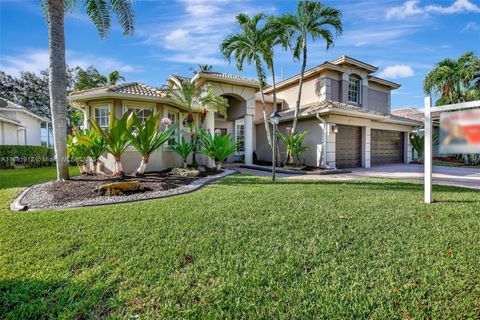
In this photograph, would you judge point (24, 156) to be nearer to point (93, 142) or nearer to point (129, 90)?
point (129, 90)

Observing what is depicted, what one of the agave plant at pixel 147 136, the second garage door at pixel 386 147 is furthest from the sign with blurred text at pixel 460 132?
the second garage door at pixel 386 147

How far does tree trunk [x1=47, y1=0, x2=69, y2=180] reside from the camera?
25.5 feet

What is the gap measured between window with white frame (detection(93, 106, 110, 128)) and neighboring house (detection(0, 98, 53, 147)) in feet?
37.4

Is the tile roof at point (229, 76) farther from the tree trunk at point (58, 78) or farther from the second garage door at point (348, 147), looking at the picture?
the tree trunk at point (58, 78)

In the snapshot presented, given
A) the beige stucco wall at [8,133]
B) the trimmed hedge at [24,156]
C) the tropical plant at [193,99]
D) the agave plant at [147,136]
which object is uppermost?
the tropical plant at [193,99]

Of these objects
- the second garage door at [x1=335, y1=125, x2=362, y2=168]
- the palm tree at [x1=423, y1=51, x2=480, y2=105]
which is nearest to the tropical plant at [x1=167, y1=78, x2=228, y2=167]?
the second garage door at [x1=335, y1=125, x2=362, y2=168]

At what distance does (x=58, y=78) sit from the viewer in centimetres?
785

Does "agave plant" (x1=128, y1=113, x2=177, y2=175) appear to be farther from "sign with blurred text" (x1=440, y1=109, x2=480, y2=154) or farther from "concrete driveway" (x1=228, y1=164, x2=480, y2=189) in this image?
"sign with blurred text" (x1=440, y1=109, x2=480, y2=154)

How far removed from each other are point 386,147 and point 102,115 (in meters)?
18.0

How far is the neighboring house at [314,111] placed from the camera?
11047 millimetres

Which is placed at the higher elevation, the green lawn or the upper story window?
the upper story window

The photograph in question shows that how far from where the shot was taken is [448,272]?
99.1 inches

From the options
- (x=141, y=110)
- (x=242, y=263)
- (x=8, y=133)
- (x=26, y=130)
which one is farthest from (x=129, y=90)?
(x=26, y=130)

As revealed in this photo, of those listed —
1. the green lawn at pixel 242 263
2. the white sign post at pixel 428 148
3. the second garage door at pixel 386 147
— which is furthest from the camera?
the second garage door at pixel 386 147
